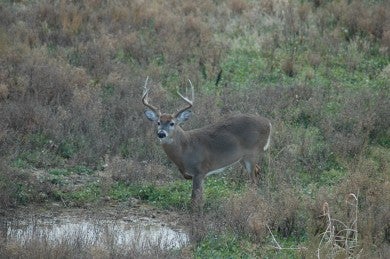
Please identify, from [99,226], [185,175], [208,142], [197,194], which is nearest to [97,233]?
[99,226]

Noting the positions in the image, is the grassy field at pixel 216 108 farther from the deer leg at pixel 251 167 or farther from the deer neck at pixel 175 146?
the deer neck at pixel 175 146

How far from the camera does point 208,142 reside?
1223cm

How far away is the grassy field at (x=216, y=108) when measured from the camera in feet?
33.9

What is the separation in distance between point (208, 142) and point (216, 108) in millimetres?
2341

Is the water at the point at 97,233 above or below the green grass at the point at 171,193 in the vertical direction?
above

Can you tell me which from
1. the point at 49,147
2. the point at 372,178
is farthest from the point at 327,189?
the point at 49,147

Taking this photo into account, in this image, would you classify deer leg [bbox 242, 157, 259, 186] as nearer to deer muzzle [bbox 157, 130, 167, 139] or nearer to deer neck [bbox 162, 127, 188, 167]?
deer neck [bbox 162, 127, 188, 167]

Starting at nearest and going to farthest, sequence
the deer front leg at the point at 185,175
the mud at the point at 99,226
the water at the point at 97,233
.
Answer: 1. the water at the point at 97,233
2. the mud at the point at 99,226
3. the deer front leg at the point at 185,175

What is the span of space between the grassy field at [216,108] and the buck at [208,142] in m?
0.33

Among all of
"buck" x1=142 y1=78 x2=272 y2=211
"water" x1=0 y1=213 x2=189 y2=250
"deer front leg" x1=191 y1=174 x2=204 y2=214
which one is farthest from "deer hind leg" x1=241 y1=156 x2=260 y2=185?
"water" x1=0 y1=213 x2=189 y2=250

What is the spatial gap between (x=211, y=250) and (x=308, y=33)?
396 inches

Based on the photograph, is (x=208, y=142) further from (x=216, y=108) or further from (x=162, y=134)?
(x=216, y=108)

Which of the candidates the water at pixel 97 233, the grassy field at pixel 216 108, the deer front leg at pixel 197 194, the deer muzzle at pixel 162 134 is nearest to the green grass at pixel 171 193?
the grassy field at pixel 216 108

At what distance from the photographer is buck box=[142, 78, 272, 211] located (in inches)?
468
